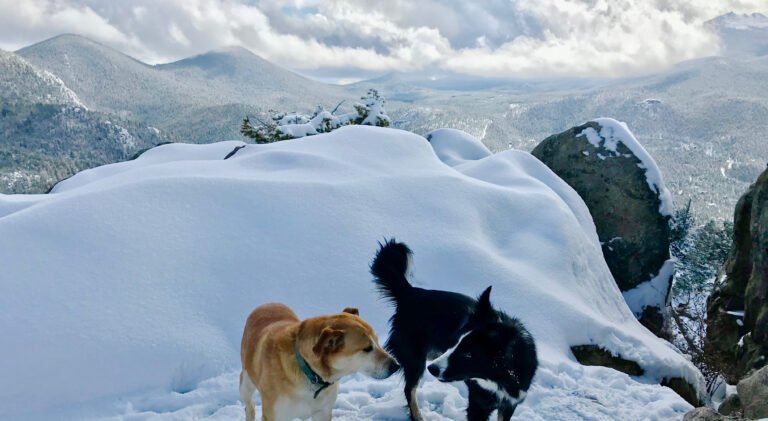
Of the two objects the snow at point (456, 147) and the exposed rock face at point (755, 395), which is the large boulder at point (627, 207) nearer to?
the snow at point (456, 147)

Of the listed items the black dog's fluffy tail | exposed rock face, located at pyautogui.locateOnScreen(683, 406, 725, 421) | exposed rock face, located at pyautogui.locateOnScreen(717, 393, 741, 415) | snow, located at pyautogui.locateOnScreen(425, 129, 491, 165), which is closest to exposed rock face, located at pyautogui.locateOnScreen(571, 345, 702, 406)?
exposed rock face, located at pyautogui.locateOnScreen(717, 393, 741, 415)

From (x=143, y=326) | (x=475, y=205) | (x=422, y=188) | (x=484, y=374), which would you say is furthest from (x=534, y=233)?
(x=143, y=326)

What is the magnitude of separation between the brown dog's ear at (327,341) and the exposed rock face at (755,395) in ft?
19.0

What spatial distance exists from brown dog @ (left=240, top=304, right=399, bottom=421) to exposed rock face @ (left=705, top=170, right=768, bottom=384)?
13.5 m

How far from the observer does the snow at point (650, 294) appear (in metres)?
18.2

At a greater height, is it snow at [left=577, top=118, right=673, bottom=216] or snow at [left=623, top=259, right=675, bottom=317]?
snow at [left=577, top=118, right=673, bottom=216]

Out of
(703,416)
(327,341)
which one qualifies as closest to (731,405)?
(703,416)

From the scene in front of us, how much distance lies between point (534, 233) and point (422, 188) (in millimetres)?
2408

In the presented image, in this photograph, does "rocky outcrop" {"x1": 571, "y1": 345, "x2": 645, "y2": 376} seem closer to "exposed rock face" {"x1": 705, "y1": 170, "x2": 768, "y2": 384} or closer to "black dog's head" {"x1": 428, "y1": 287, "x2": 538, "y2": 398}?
"black dog's head" {"x1": 428, "y1": 287, "x2": 538, "y2": 398}

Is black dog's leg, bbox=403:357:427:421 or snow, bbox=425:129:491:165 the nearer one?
black dog's leg, bbox=403:357:427:421

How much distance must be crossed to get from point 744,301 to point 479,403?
15.7 m

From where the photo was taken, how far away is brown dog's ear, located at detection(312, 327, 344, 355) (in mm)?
3729

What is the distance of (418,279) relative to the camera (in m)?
8.09

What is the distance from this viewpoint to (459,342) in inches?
190
